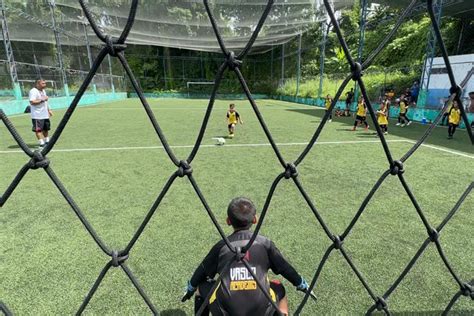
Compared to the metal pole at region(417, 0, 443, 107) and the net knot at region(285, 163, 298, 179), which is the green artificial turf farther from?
the metal pole at region(417, 0, 443, 107)

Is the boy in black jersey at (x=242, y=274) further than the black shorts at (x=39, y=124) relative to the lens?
No

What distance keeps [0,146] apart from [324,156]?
287 inches

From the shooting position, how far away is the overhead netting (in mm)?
15461

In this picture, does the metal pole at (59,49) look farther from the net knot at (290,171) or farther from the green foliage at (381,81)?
the net knot at (290,171)

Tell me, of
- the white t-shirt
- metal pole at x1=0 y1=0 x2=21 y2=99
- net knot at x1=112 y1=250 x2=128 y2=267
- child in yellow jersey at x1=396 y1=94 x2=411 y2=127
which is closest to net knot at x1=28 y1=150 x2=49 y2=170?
net knot at x1=112 y1=250 x2=128 y2=267

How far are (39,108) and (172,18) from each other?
13898mm

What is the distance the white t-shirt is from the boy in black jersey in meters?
6.20

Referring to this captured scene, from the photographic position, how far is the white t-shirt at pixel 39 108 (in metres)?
6.22

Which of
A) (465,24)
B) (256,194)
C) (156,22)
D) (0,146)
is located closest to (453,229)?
(256,194)

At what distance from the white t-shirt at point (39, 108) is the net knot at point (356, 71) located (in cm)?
680

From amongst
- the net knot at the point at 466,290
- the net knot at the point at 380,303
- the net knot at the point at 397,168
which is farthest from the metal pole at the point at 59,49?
the net knot at the point at 466,290

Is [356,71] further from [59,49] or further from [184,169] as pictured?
[59,49]

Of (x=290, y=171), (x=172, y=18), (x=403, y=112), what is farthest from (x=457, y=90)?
(x=172, y=18)

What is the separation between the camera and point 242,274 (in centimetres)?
149
